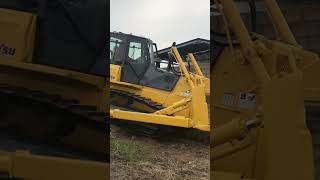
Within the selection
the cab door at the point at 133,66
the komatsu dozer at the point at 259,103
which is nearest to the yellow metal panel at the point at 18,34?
the cab door at the point at 133,66

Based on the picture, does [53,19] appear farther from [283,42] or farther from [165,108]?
[165,108]

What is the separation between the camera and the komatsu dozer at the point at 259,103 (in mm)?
1407

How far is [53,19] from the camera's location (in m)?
1.98

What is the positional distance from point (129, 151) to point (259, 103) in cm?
84

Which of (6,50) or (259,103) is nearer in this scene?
(259,103)

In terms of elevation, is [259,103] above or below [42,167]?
above

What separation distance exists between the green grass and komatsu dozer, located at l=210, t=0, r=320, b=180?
0.54 m

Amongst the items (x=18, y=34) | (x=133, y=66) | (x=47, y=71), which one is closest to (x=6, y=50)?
(x=18, y=34)

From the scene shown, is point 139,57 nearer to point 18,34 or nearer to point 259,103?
point 18,34

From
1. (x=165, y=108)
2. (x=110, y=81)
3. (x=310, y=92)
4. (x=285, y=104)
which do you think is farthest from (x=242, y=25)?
(x=165, y=108)

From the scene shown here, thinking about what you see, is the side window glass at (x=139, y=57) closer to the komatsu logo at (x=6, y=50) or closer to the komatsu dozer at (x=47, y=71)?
the komatsu dozer at (x=47, y=71)

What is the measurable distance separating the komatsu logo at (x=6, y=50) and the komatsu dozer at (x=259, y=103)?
2.95 ft

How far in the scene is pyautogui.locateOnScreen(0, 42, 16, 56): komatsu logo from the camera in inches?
75.6

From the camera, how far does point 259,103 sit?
150 centimetres
